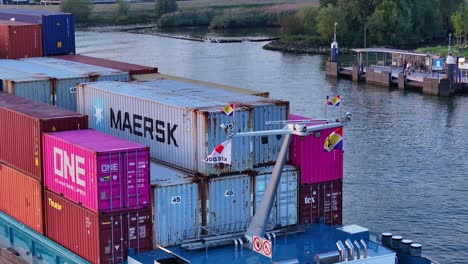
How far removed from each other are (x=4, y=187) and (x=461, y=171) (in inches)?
696

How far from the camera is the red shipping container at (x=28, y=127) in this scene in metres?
22.2

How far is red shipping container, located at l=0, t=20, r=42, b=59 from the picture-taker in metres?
34.6

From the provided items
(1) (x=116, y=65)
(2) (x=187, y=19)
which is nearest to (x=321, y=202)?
(1) (x=116, y=65)

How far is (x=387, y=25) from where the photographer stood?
79.8 metres

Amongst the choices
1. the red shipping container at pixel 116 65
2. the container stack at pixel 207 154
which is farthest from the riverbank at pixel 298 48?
the container stack at pixel 207 154

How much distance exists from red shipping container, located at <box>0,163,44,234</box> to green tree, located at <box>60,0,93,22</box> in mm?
81173

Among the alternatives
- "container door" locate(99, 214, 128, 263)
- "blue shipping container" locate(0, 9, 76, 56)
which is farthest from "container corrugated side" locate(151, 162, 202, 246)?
"blue shipping container" locate(0, 9, 76, 56)

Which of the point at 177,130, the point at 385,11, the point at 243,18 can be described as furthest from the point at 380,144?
the point at 243,18

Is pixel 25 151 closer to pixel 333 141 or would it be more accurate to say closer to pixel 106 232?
pixel 106 232

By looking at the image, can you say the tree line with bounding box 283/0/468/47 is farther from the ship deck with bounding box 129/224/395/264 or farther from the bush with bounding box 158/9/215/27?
the ship deck with bounding box 129/224/395/264

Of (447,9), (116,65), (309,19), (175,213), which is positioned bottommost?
(175,213)

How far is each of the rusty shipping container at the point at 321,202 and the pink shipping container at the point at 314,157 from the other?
180 mm

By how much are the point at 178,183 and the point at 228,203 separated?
1452 mm

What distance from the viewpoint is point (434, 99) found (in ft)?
177
